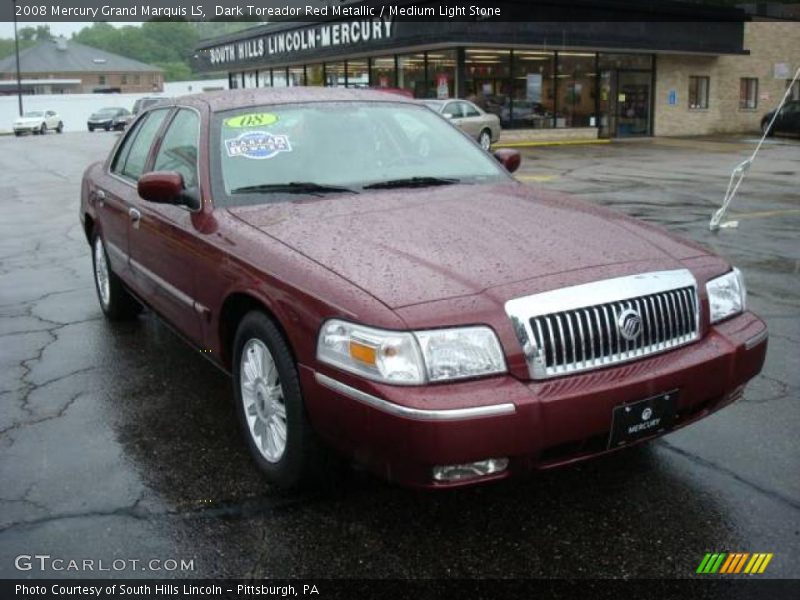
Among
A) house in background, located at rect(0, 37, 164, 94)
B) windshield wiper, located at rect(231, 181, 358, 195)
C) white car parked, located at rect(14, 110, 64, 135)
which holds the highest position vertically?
house in background, located at rect(0, 37, 164, 94)

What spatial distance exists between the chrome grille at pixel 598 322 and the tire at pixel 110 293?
375 cm

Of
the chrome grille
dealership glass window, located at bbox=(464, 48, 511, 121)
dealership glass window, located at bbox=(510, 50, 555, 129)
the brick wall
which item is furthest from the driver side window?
the brick wall

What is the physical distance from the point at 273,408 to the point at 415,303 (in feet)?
2.97

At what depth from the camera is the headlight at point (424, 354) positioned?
267cm

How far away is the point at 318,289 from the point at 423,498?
3.28 feet

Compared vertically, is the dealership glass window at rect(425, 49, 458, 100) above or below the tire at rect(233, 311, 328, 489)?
above

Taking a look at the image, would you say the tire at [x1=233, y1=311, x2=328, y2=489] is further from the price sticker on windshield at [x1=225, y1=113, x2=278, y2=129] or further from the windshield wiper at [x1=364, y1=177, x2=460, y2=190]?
the price sticker on windshield at [x1=225, y1=113, x2=278, y2=129]

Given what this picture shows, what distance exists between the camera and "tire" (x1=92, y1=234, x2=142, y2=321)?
573 cm

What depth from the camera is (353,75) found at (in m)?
32.5

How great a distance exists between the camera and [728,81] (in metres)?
33.5

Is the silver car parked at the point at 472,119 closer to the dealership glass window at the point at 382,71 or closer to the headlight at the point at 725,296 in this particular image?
the dealership glass window at the point at 382,71

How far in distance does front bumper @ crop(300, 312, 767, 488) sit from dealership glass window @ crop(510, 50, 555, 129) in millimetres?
26295

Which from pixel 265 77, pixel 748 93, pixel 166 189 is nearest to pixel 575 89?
pixel 748 93

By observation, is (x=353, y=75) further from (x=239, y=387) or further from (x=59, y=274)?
(x=239, y=387)
